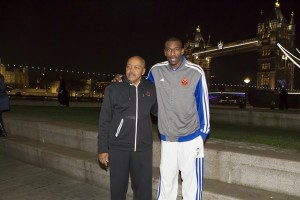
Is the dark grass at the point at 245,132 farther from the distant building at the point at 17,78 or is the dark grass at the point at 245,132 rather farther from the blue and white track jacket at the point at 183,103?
the distant building at the point at 17,78

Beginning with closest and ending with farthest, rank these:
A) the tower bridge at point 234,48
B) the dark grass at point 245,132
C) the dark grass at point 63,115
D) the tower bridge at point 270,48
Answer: the dark grass at point 245,132 → the dark grass at point 63,115 → the tower bridge at point 234,48 → the tower bridge at point 270,48

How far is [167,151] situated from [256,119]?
30.4 feet

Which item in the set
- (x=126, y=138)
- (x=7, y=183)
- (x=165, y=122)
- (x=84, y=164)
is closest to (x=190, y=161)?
(x=165, y=122)

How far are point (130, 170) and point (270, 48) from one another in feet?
410

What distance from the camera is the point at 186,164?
386 centimetres

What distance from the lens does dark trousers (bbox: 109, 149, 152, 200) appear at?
381 cm

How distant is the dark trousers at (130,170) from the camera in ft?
12.5

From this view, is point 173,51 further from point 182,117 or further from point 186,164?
point 186,164

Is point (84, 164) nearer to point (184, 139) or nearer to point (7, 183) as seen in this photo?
point (7, 183)

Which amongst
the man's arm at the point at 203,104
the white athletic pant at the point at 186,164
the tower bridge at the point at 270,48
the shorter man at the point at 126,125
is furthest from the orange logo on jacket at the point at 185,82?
the tower bridge at the point at 270,48

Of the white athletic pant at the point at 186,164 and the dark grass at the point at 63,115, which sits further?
the dark grass at the point at 63,115

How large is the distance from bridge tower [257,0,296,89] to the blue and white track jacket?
11656 cm

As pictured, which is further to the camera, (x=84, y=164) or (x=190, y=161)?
(x=84, y=164)

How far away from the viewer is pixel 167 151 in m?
3.93
